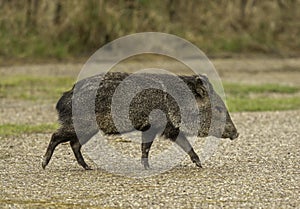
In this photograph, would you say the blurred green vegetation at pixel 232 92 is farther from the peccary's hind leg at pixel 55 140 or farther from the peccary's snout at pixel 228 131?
the peccary's hind leg at pixel 55 140

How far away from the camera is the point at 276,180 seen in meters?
9.44

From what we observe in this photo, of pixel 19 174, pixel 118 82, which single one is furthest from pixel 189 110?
pixel 19 174

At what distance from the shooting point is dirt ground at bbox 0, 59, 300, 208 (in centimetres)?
830

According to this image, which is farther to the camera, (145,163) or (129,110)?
(145,163)

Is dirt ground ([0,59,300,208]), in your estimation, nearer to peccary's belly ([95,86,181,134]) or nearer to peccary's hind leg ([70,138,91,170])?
peccary's hind leg ([70,138,91,170])

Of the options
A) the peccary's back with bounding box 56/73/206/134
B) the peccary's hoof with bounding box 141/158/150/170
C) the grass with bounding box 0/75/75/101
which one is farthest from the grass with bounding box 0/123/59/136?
the grass with bounding box 0/75/75/101

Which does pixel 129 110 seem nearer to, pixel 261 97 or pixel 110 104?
pixel 110 104

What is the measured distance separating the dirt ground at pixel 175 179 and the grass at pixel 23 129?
326mm

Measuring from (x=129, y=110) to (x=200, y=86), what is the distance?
94cm

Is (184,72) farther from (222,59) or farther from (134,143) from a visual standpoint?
(134,143)

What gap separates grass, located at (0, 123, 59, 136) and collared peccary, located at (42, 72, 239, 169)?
3.48m

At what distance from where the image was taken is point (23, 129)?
44.9ft

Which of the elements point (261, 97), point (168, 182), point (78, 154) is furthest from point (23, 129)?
point (261, 97)

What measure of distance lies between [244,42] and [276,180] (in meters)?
16.4
